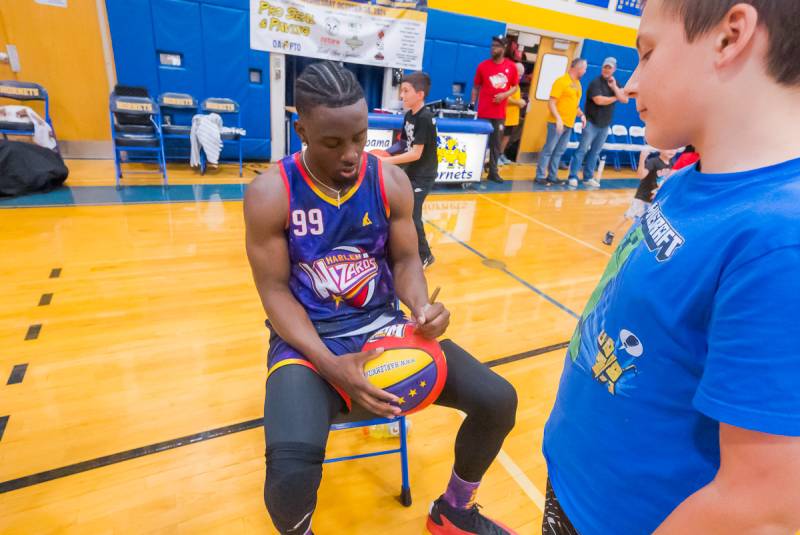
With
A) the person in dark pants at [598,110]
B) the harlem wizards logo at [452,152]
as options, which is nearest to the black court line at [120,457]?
the harlem wizards logo at [452,152]

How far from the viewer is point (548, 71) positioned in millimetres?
8305

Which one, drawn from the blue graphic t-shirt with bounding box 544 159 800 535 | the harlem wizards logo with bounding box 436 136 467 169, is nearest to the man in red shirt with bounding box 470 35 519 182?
the harlem wizards logo with bounding box 436 136 467 169

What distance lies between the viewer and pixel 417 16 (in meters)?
6.91

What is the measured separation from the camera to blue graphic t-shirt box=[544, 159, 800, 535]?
1.42ft

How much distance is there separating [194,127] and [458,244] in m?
3.90

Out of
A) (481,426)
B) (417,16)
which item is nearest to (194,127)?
(417,16)

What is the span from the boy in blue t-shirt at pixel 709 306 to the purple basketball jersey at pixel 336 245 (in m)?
0.94

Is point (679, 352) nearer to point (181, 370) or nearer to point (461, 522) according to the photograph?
point (461, 522)

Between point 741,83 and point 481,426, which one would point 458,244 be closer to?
point 481,426

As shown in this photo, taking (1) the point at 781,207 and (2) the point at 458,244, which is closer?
(1) the point at 781,207

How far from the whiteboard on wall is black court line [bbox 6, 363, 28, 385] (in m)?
8.62

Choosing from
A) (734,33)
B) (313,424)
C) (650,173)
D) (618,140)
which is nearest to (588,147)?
(618,140)

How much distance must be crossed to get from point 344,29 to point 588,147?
170 inches

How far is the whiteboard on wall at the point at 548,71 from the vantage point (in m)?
8.24
